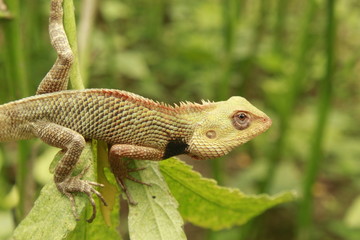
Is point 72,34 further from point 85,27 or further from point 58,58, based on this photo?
point 85,27

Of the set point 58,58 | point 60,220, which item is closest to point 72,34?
point 58,58

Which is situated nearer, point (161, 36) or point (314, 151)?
point (314, 151)

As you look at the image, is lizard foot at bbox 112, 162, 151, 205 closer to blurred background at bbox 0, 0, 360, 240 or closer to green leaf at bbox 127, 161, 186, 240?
green leaf at bbox 127, 161, 186, 240

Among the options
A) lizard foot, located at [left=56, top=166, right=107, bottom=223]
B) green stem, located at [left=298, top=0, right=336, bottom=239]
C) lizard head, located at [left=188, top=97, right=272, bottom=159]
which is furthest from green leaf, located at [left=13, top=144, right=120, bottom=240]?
green stem, located at [left=298, top=0, right=336, bottom=239]

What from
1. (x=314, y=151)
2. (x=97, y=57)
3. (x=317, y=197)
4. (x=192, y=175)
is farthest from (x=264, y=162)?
(x=192, y=175)

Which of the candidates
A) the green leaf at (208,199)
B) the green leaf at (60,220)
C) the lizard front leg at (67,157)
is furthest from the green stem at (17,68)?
the green leaf at (208,199)

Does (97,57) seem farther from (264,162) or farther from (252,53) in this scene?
(264,162)
